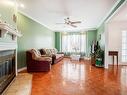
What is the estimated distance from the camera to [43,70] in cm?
543

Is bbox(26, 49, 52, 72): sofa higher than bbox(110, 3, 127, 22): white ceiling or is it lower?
lower

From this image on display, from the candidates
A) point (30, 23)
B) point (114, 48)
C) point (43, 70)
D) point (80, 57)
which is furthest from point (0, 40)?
point (80, 57)

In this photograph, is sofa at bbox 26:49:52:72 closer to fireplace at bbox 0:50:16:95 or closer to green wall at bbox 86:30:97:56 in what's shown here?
fireplace at bbox 0:50:16:95

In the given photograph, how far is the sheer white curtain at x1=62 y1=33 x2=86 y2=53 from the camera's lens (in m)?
10.6

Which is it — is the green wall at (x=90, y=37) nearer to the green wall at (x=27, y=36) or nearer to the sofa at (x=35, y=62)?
the green wall at (x=27, y=36)

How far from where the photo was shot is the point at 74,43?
10820mm

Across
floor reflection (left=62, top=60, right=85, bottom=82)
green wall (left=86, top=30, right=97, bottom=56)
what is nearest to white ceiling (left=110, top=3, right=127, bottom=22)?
floor reflection (left=62, top=60, right=85, bottom=82)

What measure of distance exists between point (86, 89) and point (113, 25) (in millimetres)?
5429

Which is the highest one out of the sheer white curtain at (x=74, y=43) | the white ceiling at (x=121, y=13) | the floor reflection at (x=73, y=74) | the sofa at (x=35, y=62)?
the white ceiling at (x=121, y=13)

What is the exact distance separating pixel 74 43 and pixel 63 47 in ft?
3.54

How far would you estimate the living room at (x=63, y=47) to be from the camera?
2884mm

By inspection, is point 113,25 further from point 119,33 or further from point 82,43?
point 82,43

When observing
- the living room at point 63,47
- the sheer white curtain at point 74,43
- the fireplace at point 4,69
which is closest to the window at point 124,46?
the living room at point 63,47

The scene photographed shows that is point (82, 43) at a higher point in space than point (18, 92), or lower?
higher
